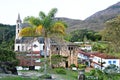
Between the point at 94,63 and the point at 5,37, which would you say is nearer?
the point at 94,63

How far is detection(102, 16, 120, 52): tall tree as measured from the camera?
124 ft

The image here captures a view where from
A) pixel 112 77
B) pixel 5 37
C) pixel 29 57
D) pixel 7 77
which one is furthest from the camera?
pixel 5 37

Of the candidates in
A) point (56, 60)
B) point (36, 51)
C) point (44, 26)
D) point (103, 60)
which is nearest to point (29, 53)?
point (36, 51)


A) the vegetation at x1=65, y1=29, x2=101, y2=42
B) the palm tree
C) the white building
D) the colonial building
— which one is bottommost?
the white building

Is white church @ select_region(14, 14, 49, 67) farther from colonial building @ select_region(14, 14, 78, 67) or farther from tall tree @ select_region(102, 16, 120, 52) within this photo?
tall tree @ select_region(102, 16, 120, 52)

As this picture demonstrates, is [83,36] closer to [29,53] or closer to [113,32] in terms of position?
[29,53]

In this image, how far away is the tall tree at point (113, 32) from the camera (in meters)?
37.9

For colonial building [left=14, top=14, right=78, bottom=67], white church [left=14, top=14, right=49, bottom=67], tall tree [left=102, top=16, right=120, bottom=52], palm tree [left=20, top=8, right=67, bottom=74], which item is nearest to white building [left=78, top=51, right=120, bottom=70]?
colonial building [left=14, top=14, right=78, bottom=67]

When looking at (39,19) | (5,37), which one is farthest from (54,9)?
(5,37)

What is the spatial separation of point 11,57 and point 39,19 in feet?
21.5

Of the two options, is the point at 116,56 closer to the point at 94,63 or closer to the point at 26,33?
the point at 94,63

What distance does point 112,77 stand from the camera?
27.1 m

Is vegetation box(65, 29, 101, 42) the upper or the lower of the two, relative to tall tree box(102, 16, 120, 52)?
upper

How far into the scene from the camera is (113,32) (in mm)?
38375
